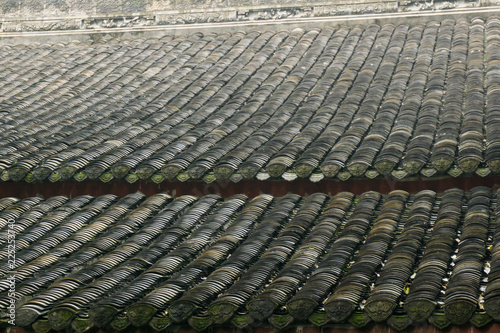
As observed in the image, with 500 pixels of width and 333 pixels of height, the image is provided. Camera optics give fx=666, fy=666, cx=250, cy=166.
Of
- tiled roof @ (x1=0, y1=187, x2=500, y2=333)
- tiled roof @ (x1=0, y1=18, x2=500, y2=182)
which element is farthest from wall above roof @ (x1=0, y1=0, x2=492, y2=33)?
tiled roof @ (x1=0, y1=187, x2=500, y2=333)

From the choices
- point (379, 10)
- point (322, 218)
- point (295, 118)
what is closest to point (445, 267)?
point (322, 218)

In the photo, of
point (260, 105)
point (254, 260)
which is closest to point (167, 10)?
point (260, 105)

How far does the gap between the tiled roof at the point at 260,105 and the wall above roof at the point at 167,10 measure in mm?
475

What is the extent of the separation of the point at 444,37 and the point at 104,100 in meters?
5.09

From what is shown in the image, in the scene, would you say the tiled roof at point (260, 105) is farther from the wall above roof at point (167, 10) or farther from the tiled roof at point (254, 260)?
the wall above roof at point (167, 10)

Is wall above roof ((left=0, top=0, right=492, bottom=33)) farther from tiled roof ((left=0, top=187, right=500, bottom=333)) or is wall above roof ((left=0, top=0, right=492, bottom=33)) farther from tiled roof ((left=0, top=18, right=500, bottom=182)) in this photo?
→ tiled roof ((left=0, top=187, right=500, bottom=333))

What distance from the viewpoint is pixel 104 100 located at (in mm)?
9195

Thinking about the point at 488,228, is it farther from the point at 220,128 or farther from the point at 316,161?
the point at 220,128

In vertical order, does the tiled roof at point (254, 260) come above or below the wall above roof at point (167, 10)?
below

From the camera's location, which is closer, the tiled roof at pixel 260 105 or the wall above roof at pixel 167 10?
the tiled roof at pixel 260 105

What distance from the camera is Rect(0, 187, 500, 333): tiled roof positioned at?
4.53 meters

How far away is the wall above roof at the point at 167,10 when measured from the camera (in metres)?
11.3

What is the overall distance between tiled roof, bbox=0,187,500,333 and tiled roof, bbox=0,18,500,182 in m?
0.33

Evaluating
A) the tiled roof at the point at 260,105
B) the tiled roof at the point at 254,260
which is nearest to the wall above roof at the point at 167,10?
the tiled roof at the point at 260,105
